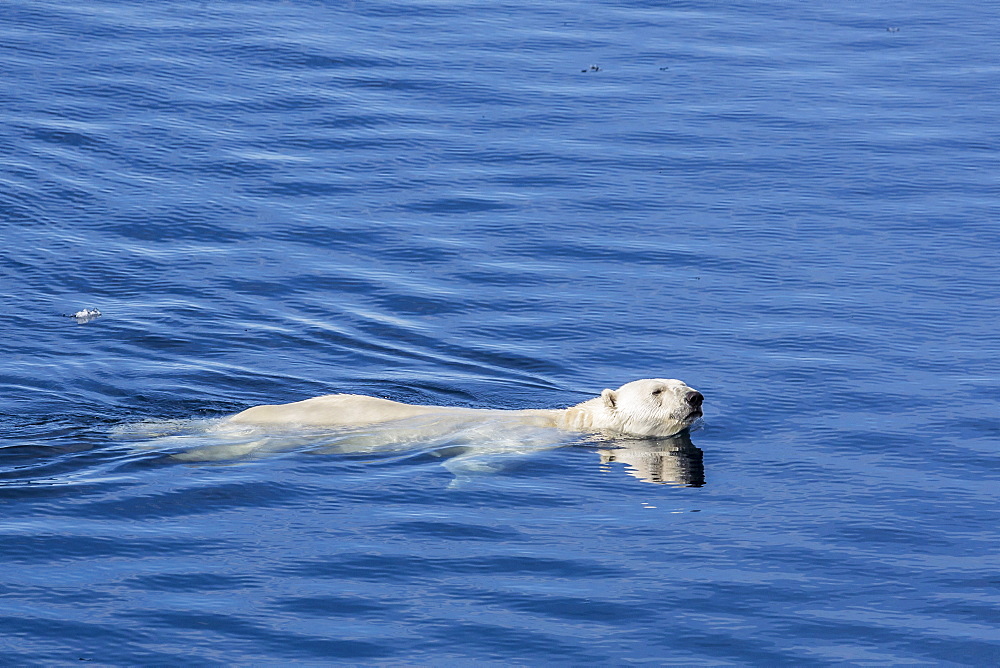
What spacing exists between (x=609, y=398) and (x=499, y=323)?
8.72 feet

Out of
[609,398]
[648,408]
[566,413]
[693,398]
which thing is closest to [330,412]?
[566,413]

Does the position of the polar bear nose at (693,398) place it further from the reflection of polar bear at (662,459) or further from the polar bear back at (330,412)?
the polar bear back at (330,412)

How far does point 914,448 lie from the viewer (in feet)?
39.1

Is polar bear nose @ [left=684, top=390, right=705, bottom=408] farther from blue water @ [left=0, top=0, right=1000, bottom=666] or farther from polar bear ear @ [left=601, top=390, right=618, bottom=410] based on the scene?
polar bear ear @ [left=601, top=390, right=618, bottom=410]

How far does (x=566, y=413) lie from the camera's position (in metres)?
12.3

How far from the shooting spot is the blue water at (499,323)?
29.6ft

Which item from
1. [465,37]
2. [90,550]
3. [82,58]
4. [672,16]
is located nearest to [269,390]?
[90,550]

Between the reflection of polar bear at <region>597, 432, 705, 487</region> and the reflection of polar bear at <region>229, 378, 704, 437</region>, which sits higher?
the reflection of polar bear at <region>229, 378, 704, 437</region>

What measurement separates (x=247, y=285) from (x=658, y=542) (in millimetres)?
6608

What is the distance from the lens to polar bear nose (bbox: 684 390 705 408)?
11758mm

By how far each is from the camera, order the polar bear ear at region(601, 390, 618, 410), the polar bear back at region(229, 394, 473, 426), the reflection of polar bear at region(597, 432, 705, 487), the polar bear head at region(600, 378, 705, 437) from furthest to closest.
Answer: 1. the polar bear ear at region(601, 390, 618, 410)
2. the polar bear head at region(600, 378, 705, 437)
3. the polar bear back at region(229, 394, 473, 426)
4. the reflection of polar bear at region(597, 432, 705, 487)

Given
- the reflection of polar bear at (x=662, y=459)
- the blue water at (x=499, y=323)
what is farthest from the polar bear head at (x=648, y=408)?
the blue water at (x=499, y=323)

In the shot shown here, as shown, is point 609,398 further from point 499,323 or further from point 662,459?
point 499,323

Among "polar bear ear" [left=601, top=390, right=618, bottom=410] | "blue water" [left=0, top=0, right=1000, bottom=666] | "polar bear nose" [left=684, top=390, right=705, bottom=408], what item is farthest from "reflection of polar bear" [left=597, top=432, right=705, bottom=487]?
"polar bear nose" [left=684, top=390, right=705, bottom=408]
